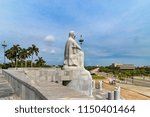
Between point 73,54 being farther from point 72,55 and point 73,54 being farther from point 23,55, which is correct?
point 23,55

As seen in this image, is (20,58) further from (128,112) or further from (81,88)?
(128,112)

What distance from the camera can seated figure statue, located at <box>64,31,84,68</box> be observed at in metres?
14.6

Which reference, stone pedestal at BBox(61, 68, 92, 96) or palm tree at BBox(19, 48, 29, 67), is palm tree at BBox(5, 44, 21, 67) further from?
stone pedestal at BBox(61, 68, 92, 96)

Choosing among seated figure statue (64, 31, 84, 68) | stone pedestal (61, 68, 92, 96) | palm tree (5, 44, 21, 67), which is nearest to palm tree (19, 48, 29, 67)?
palm tree (5, 44, 21, 67)

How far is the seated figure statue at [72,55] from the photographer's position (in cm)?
1462

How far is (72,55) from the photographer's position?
14.9m

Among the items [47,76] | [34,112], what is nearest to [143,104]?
[34,112]

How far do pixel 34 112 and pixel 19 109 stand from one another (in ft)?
0.95

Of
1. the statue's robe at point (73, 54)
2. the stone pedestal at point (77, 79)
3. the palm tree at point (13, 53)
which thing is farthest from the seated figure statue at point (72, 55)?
the palm tree at point (13, 53)

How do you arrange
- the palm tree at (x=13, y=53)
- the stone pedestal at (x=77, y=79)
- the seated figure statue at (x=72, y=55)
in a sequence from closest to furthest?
1. the stone pedestal at (x=77, y=79)
2. the seated figure statue at (x=72, y=55)
3. the palm tree at (x=13, y=53)

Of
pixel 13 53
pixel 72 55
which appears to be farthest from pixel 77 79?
pixel 13 53

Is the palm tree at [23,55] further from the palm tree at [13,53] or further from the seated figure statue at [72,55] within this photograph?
the seated figure statue at [72,55]

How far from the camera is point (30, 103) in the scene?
3.63 metres

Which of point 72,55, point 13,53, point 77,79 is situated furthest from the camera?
point 13,53
